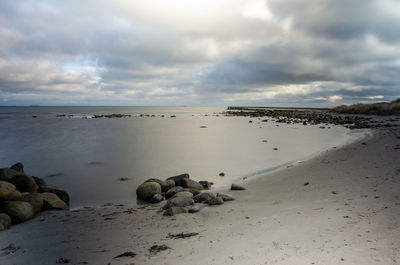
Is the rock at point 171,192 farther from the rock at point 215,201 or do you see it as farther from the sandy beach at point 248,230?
the rock at point 215,201

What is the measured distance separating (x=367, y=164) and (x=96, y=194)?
10.2 m

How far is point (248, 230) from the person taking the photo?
4906 mm

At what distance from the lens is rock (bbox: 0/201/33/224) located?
6.32 meters

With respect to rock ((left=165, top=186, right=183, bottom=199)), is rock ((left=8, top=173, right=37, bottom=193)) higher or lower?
higher

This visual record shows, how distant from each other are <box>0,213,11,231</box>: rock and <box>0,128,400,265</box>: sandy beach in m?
0.16

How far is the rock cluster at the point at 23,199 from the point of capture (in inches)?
249

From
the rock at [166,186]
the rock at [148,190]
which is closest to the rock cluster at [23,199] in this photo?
the rock at [148,190]

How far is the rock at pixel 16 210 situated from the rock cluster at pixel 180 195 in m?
3.04

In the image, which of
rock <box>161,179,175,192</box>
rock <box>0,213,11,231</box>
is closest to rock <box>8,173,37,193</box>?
rock <box>0,213,11,231</box>

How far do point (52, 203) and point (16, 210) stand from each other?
3.31 feet

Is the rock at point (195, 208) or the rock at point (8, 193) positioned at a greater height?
the rock at point (8, 193)

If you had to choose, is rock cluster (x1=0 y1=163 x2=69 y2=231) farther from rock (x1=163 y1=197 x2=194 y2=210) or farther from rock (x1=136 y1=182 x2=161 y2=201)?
rock (x1=163 y1=197 x2=194 y2=210)

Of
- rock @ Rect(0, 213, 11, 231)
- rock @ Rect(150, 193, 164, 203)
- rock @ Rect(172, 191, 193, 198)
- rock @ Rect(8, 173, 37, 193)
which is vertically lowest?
rock @ Rect(150, 193, 164, 203)

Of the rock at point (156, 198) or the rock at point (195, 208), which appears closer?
the rock at point (195, 208)
